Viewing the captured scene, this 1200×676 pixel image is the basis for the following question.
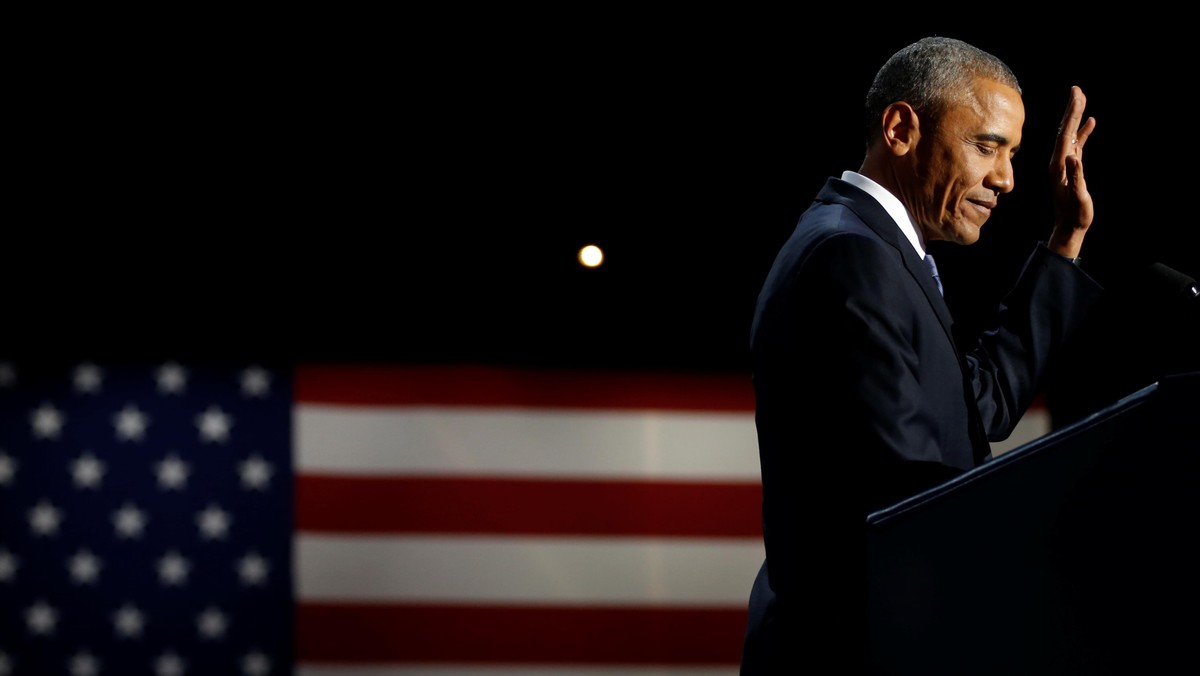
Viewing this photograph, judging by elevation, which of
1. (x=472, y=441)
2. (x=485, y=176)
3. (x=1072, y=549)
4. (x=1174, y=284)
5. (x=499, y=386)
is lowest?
(x=1072, y=549)

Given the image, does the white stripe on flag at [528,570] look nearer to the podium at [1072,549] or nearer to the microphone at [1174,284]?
the microphone at [1174,284]

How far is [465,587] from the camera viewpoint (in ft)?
11.4

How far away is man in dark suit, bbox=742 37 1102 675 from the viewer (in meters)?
0.87

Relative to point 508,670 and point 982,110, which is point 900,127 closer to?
point 982,110

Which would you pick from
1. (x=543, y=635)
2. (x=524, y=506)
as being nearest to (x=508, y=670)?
(x=543, y=635)

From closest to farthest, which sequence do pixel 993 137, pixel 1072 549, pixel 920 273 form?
pixel 1072 549, pixel 920 273, pixel 993 137

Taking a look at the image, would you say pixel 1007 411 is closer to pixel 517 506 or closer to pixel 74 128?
pixel 517 506

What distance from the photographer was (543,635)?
347 centimetres

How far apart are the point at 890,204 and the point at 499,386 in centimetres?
244

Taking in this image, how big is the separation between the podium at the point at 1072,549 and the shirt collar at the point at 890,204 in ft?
1.47

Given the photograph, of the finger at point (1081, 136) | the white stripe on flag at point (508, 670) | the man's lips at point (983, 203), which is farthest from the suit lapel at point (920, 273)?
the white stripe on flag at point (508, 670)

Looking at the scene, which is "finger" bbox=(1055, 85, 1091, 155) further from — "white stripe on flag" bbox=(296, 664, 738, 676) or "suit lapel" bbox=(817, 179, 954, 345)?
"white stripe on flag" bbox=(296, 664, 738, 676)

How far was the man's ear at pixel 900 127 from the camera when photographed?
3.64 feet

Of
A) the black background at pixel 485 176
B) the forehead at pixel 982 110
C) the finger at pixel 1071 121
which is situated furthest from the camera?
the black background at pixel 485 176
